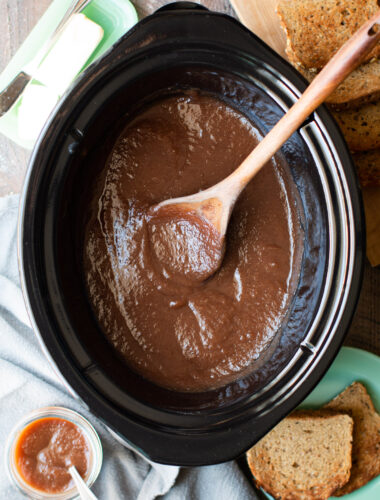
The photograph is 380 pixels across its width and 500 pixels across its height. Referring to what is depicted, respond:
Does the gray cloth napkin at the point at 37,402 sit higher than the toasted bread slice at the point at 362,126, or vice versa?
the toasted bread slice at the point at 362,126

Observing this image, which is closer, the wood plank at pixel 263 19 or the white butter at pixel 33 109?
the wood plank at pixel 263 19

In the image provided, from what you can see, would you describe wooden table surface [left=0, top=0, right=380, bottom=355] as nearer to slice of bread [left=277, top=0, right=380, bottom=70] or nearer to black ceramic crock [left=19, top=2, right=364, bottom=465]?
slice of bread [left=277, top=0, right=380, bottom=70]

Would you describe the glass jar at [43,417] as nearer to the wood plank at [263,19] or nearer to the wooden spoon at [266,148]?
the wooden spoon at [266,148]

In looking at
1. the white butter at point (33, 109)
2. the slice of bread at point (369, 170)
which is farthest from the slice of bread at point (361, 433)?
the white butter at point (33, 109)

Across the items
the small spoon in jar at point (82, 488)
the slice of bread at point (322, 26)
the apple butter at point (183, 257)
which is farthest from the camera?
the small spoon in jar at point (82, 488)

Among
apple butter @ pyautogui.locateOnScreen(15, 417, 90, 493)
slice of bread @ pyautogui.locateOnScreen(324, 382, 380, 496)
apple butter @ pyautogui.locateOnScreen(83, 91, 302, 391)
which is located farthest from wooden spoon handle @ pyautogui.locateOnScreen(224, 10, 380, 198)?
apple butter @ pyautogui.locateOnScreen(15, 417, 90, 493)

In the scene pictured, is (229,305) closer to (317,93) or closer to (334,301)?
(334,301)
